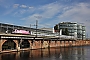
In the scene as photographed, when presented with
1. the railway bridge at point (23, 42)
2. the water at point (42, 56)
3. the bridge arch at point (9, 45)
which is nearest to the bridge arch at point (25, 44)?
the railway bridge at point (23, 42)

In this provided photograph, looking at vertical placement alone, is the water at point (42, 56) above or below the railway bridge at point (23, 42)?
below

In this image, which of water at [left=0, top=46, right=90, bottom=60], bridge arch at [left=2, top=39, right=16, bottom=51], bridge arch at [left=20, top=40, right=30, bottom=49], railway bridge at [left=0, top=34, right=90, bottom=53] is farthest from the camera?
bridge arch at [left=20, top=40, right=30, bottom=49]

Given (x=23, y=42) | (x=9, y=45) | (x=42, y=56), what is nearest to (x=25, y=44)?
(x=23, y=42)

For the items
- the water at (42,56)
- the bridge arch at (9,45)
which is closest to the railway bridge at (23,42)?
the bridge arch at (9,45)

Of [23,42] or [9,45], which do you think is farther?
[23,42]

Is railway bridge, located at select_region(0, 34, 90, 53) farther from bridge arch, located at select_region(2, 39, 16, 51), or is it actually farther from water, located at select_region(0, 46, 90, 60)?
water, located at select_region(0, 46, 90, 60)

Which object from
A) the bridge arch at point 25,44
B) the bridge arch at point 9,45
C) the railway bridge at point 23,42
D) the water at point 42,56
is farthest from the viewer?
the bridge arch at point 25,44

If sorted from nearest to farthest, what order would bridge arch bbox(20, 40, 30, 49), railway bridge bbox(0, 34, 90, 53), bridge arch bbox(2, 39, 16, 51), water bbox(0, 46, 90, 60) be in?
water bbox(0, 46, 90, 60) < railway bridge bbox(0, 34, 90, 53) < bridge arch bbox(2, 39, 16, 51) < bridge arch bbox(20, 40, 30, 49)

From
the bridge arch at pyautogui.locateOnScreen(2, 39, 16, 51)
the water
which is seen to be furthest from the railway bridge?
the water

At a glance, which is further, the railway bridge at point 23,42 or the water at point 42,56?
the railway bridge at point 23,42

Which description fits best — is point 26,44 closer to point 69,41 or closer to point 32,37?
point 32,37

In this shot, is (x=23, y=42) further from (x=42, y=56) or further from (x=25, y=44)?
(x=42, y=56)

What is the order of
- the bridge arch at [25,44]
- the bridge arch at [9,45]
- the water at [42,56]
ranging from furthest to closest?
the bridge arch at [25,44] < the bridge arch at [9,45] < the water at [42,56]

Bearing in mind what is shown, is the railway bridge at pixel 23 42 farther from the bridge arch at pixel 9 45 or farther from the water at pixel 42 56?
the water at pixel 42 56
